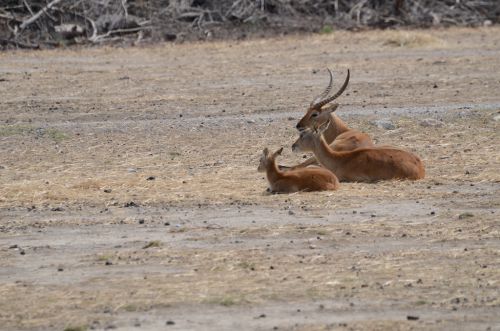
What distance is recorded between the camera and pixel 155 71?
71.7 ft

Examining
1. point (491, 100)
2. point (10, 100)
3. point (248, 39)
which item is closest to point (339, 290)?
point (491, 100)

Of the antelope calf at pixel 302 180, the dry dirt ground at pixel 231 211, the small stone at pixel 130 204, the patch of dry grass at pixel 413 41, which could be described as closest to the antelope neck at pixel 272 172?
the antelope calf at pixel 302 180

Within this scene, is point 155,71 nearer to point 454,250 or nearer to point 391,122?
point 391,122

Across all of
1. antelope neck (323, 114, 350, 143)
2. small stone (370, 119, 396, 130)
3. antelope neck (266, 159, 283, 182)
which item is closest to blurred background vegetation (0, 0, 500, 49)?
small stone (370, 119, 396, 130)

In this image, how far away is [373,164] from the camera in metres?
11.9

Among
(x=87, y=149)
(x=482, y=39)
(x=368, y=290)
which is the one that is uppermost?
(x=368, y=290)

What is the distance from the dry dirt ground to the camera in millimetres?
7539

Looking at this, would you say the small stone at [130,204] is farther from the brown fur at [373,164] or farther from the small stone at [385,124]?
the small stone at [385,124]

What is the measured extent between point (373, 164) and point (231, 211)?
1908 millimetres

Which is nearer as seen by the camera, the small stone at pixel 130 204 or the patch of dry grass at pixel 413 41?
the small stone at pixel 130 204

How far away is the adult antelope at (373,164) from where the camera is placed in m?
11.8

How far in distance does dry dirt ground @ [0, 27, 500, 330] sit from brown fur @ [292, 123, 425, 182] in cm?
14

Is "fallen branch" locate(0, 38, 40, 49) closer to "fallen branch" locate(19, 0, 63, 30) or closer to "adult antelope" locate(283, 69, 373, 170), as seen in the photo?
"fallen branch" locate(19, 0, 63, 30)

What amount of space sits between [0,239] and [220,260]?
6.59 feet
